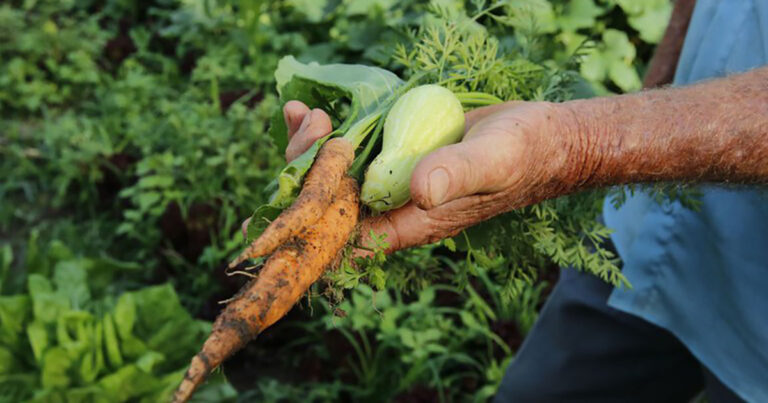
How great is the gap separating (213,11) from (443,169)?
4.03 meters

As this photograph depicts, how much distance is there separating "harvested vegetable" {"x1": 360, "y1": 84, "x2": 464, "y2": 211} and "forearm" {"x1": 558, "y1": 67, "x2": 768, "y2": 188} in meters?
0.22

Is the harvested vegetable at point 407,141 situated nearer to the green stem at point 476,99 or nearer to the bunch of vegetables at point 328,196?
the bunch of vegetables at point 328,196

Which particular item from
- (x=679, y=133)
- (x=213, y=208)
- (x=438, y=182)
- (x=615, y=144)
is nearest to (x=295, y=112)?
(x=438, y=182)

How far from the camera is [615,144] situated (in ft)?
4.30

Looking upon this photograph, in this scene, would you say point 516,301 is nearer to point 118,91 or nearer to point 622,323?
point 622,323

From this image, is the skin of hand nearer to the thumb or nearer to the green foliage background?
the thumb

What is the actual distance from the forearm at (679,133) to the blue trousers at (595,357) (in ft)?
2.61

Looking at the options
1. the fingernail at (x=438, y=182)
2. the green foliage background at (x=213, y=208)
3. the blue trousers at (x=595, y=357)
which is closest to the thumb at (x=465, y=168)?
the fingernail at (x=438, y=182)

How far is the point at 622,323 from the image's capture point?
2047mm

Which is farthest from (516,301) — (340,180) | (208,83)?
(208,83)

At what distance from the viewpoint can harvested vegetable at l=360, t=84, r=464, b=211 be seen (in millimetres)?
1386

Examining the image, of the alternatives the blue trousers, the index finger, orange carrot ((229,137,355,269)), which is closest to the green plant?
the blue trousers

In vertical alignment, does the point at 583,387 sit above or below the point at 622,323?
below

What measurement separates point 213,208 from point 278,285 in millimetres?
2240
